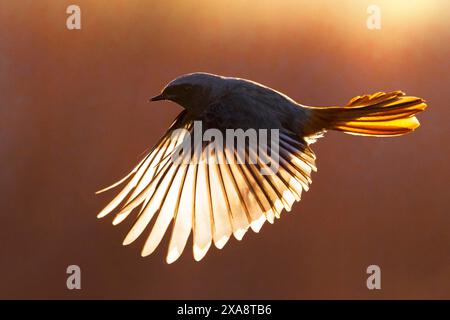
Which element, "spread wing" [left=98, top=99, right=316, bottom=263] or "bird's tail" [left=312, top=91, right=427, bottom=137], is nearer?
"spread wing" [left=98, top=99, right=316, bottom=263]

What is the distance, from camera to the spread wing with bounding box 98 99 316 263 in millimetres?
1046

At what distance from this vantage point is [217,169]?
113 centimetres

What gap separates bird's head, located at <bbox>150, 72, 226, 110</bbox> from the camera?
1.19 meters

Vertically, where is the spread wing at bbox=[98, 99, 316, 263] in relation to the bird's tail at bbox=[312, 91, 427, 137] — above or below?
below

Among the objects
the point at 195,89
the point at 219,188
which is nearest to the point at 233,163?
the point at 219,188

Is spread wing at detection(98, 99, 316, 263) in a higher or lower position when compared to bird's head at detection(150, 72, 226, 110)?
lower

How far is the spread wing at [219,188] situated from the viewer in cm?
105

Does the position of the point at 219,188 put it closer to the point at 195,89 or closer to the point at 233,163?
the point at 233,163

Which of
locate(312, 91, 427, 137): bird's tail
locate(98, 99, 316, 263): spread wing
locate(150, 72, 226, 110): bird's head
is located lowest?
A: locate(98, 99, 316, 263): spread wing

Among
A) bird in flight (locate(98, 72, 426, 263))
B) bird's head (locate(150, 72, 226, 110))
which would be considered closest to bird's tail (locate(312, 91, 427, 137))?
bird in flight (locate(98, 72, 426, 263))

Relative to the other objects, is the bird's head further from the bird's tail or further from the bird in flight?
the bird's tail

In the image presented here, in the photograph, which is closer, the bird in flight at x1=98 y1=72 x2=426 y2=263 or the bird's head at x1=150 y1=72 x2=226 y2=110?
the bird in flight at x1=98 y1=72 x2=426 y2=263

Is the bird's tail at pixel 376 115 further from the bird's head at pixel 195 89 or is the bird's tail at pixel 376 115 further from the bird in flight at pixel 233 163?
the bird's head at pixel 195 89

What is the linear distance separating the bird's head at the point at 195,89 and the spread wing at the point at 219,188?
3 cm
